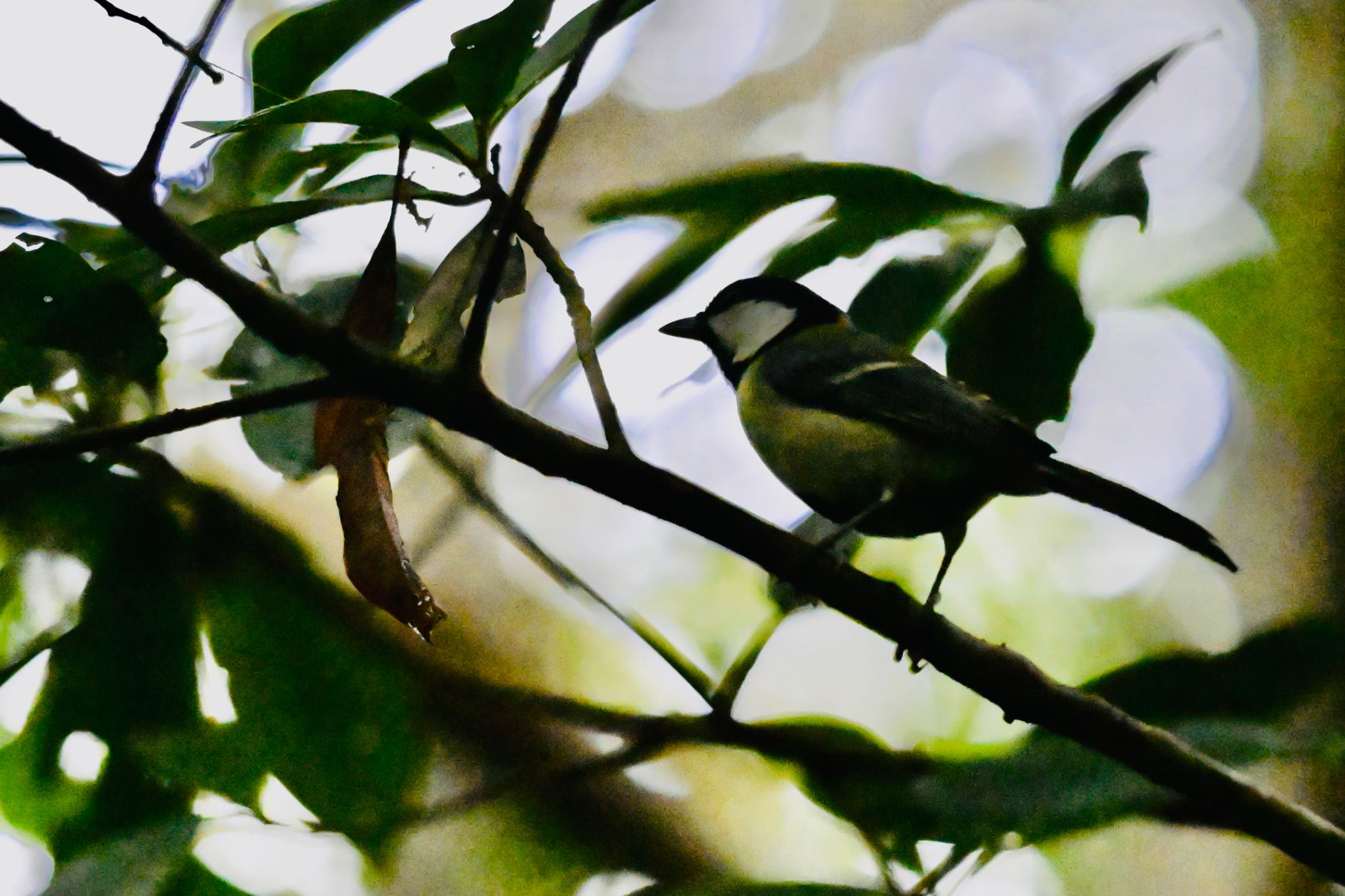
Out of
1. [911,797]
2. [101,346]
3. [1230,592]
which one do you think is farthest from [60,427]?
[1230,592]

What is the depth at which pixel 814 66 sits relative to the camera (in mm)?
4113

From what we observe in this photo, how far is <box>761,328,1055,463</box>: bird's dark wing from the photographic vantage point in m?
1.46

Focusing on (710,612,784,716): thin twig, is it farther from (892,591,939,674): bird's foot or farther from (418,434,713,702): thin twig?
(892,591,939,674): bird's foot

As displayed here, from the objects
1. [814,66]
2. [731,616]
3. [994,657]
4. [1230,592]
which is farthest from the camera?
[814,66]

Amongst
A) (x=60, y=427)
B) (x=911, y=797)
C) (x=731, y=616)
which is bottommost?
(x=911, y=797)

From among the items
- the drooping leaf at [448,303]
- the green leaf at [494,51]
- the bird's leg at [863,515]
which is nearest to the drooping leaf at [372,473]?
the drooping leaf at [448,303]

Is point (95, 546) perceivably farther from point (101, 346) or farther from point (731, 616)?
point (731, 616)

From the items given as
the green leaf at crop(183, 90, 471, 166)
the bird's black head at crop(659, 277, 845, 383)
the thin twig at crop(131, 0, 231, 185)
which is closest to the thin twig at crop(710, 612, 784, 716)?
the green leaf at crop(183, 90, 471, 166)

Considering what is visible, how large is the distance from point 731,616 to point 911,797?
1.44 meters

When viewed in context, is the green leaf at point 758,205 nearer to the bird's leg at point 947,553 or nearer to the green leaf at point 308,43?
the green leaf at point 308,43

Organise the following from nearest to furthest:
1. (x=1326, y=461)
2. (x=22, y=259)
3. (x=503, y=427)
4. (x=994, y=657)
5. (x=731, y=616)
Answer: (x=503, y=427)
(x=22, y=259)
(x=994, y=657)
(x=1326, y=461)
(x=731, y=616)

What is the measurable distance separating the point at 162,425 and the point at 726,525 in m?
0.45

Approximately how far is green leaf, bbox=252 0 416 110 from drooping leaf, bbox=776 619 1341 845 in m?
0.87

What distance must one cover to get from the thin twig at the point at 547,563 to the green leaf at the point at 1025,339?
0.54 m
